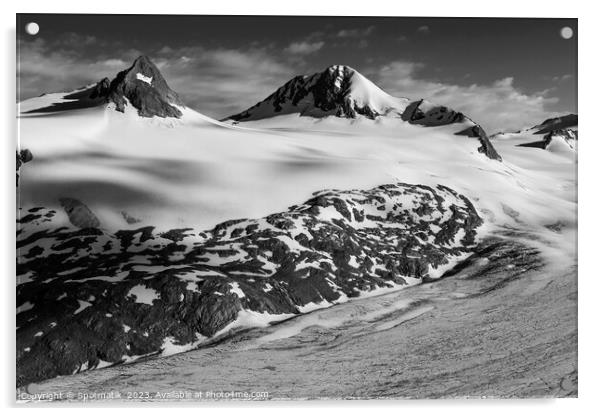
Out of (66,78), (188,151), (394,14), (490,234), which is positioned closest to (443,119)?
(490,234)

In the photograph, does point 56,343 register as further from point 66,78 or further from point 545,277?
point 545,277

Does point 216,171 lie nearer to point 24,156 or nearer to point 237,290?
point 237,290

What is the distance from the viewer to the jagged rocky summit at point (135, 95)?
30812mm

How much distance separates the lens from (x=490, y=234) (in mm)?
35406

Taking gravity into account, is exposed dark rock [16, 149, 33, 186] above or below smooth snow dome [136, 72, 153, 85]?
below

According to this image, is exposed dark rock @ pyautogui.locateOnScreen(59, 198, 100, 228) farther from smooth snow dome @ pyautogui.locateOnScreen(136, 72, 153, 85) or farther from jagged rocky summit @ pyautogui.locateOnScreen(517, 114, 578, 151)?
jagged rocky summit @ pyautogui.locateOnScreen(517, 114, 578, 151)

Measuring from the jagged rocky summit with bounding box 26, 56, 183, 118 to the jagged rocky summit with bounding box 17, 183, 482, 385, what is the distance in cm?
653

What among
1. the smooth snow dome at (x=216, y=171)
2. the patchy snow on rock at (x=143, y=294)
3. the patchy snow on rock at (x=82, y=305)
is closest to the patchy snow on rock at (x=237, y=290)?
the patchy snow on rock at (x=143, y=294)

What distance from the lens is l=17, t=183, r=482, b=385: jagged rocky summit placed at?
899 inches

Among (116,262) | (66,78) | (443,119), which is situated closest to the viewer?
(66,78)

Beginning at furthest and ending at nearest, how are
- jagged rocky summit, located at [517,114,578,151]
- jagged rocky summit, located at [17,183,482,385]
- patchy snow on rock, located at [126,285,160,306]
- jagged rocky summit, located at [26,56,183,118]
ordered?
jagged rocky summit, located at [26,56,183,118], patchy snow on rock, located at [126,285,160,306], jagged rocky summit, located at [517,114,578,151], jagged rocky summit, located at [17,183,482,385]

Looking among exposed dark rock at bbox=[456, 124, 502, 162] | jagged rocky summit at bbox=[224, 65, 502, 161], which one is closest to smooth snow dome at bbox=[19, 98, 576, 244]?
exposed dark rock at bbox=[456, 124, 502, 162]

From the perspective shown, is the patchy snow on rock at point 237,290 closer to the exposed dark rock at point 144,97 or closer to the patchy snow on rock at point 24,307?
the patchy snow on rock at point 24,307

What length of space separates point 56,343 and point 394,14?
16.3 meters
